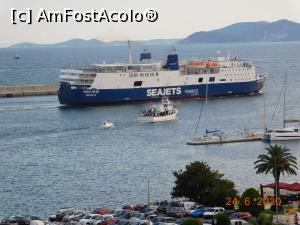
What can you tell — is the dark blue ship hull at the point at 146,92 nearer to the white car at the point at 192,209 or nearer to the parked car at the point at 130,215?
the white car at the point at 192,209

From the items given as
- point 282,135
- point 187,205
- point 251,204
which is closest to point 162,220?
point 187,205

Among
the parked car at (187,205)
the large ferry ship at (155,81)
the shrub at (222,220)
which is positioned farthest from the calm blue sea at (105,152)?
the shrub at (222,220)

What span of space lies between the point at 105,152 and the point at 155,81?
26.9 meters

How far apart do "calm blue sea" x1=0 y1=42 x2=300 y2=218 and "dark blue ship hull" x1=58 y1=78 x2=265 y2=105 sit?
1.27 m

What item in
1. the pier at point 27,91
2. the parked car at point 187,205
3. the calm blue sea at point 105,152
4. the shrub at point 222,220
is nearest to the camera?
the shrub at point 222,220

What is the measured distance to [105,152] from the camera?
140 feet

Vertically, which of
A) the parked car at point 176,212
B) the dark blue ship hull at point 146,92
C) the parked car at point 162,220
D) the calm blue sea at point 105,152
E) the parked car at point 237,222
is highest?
the dark blue ship hull at point 146,92

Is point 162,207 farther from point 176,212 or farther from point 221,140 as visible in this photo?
point 221,140

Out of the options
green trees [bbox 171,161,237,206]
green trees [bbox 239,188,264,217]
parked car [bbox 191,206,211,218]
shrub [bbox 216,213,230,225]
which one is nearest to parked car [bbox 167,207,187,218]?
Result: parked car [bbox 191,206,211,218]

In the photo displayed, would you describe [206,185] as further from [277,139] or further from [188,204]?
[277,139]

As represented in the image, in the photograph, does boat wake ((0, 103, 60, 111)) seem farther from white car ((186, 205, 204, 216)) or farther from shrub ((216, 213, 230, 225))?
shrub ((216, 213, 230, 225))

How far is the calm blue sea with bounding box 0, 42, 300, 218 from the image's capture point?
32.0m

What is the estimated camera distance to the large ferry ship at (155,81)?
66.6m

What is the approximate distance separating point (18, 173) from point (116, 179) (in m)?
4.44
